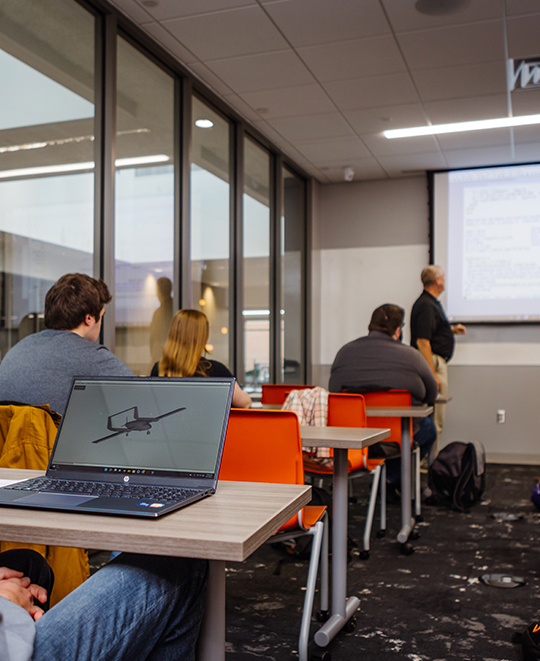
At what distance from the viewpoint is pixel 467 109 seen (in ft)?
15.5

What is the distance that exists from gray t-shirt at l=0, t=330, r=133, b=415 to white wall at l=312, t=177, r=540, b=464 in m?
4.92

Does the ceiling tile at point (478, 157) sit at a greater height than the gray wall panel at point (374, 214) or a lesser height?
greater

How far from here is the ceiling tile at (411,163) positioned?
5859 mm

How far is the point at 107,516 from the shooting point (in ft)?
3.20

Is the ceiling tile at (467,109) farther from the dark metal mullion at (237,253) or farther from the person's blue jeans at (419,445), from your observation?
the person's blue jeans at (419,445)

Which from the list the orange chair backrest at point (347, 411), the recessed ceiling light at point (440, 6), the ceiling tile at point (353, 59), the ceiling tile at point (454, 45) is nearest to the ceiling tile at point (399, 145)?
the ceiling tile at point (353, 59)

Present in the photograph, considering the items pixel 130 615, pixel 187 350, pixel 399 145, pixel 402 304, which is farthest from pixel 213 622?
pixel 402 304

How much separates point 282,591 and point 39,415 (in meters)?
1.48

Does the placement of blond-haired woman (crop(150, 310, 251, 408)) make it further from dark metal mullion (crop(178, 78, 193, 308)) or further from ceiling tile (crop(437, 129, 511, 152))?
ceiling tile (crop(437, 129, 511, 152))

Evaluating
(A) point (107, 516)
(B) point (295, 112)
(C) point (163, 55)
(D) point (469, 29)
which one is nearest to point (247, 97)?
(B) point (295, 112)

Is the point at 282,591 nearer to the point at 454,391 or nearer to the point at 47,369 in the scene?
the point at 47,369

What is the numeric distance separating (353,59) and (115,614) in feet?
12.2

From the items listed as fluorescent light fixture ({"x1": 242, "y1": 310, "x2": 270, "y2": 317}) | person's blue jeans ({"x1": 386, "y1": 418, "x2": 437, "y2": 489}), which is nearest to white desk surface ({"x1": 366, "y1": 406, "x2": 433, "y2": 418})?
person's blue jeans ({"x1": 386, "y1": 418, "x2": 437, "y2": 489})

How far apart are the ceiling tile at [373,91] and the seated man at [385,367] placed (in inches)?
63.8
